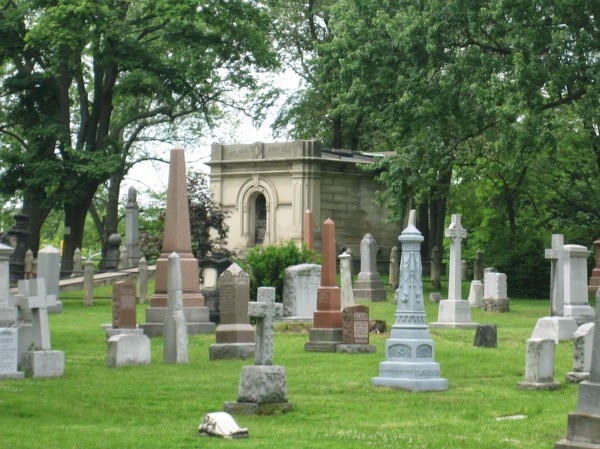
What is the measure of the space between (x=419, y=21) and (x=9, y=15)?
1417cm

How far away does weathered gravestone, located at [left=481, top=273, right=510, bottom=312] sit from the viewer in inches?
1217

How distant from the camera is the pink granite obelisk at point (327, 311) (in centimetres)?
2123

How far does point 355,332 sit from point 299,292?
19.7 feet

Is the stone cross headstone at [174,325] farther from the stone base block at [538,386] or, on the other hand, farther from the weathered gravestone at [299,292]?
the weathered gravestone at [299,292]

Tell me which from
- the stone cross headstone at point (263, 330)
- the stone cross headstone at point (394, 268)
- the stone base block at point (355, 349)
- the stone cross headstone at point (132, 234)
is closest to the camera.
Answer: the stone cross headstone at point (263, 330)

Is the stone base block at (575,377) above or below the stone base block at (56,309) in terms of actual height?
below

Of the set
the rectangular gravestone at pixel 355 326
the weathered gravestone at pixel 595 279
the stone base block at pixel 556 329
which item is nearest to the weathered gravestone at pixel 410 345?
the rectangular gravestone at pixel 355 326

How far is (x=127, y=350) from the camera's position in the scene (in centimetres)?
1916

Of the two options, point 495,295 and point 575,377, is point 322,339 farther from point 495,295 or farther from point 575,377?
point 495,295

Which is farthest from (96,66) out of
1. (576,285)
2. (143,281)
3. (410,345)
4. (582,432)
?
(582,432)

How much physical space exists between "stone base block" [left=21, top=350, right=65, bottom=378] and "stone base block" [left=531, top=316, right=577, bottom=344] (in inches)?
330

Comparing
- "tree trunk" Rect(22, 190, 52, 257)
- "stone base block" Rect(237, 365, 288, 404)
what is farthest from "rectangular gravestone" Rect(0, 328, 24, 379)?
"tree trunk" Rect(22, 190, 52, 257)

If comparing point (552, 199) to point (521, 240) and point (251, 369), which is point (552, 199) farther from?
point (251, 369)

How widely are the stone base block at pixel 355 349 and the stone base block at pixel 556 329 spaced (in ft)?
10.2
